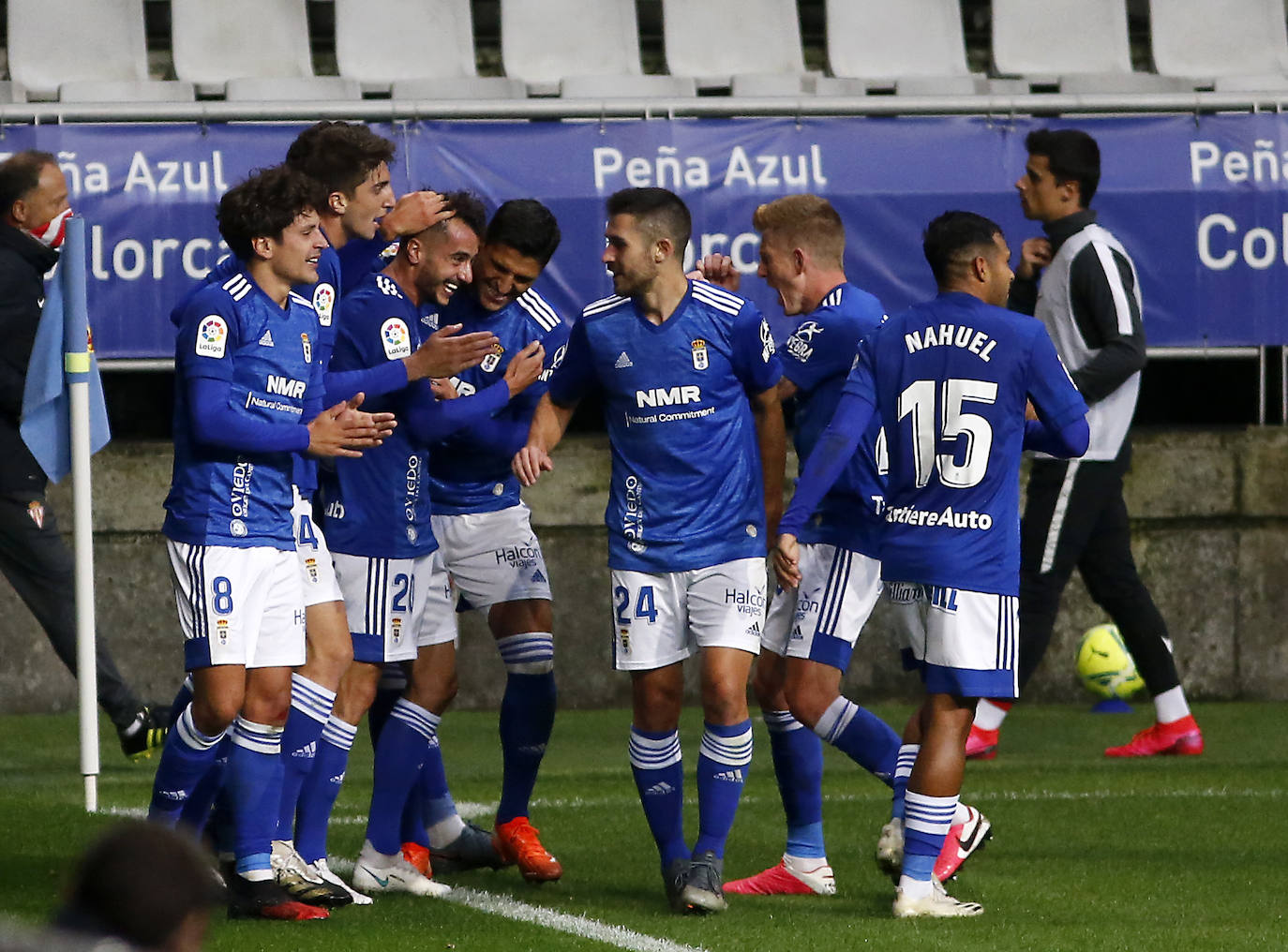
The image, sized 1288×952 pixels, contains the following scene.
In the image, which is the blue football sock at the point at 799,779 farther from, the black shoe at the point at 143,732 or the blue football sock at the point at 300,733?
the black shoe at the point at 143,732

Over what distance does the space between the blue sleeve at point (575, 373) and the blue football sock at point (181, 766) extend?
1313 mm

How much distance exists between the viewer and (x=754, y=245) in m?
10.2

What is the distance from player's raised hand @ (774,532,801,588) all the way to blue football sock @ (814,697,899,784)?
57 cm

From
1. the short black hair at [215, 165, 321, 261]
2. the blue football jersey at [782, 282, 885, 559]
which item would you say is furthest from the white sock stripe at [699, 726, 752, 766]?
the short black hair at [215, 165, 321, 261]

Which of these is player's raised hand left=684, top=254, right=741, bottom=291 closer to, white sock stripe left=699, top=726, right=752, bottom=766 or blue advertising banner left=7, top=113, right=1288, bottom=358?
white sock stripe left=699, top=726, right=752, bottom=766

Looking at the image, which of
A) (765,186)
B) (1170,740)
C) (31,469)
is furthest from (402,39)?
(1170,740)

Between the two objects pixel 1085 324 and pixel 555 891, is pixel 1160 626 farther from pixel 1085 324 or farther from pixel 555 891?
pixel 555 891

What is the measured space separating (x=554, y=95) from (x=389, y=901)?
7200mm

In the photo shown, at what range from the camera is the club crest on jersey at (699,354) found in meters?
5.27

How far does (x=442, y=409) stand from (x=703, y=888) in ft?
4.96

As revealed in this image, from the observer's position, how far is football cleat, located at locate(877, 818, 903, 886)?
5.35m

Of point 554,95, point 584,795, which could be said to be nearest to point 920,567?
point 584,795

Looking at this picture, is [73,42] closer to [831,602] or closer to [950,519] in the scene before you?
[831,602]

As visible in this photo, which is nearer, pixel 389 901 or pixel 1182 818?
pixel 389 901
